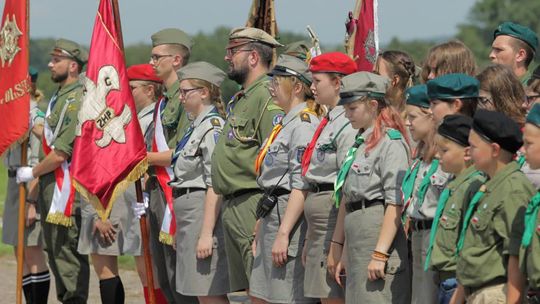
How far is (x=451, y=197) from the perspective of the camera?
571 centimetres

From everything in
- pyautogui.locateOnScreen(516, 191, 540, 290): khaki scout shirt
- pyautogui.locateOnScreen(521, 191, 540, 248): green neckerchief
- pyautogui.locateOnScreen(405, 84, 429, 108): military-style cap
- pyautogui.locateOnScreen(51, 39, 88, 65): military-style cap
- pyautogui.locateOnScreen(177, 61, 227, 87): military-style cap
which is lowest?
pyautogui.locateOnScreen(51, 39, 88, 65): military-style cap

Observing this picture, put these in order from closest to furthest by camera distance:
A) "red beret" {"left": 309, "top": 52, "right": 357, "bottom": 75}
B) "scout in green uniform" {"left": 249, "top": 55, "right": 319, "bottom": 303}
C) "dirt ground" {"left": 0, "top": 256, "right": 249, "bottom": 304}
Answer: "red beret" {"left": 309, "top": 52, "right": 357, "bottom": 75} < "scout in green uniform" {"left": 249, "top": 55, "right": 319, "bottom": 303} < "dirt ground" {"left": 0, "top": 256, "right": 249, "bottom": 304}

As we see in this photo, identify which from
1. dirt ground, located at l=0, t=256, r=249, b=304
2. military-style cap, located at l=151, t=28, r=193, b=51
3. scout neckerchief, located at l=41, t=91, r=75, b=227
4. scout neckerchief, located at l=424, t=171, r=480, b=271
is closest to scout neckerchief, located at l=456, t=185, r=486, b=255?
scout neckerchief, located at l=424, t=171, r=480, b=271

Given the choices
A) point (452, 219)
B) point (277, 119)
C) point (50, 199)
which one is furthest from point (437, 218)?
point (50, 199)

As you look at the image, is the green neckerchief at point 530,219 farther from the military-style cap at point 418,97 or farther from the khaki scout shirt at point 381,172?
the khaki scout shirt at point 381,172

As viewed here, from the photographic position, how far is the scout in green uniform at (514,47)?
23.5 feet

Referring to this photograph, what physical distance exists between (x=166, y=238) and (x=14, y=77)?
7.06 feet

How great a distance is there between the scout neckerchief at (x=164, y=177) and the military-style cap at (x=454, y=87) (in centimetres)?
335

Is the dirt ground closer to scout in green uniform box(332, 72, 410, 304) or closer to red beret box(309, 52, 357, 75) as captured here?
red beret box(309, 52, 357, 75)

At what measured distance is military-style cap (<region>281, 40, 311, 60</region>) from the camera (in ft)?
28.7

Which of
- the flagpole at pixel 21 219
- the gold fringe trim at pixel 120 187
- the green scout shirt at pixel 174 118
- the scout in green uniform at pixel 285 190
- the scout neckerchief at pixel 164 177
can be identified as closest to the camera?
the scout in green uniform at pixel 285 190

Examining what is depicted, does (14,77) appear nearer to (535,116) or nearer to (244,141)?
(244,141)

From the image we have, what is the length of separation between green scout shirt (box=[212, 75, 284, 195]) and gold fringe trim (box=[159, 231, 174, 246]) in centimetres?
106

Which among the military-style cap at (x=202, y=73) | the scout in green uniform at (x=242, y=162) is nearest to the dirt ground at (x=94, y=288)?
the military-style cap at (x=202, y=73)
